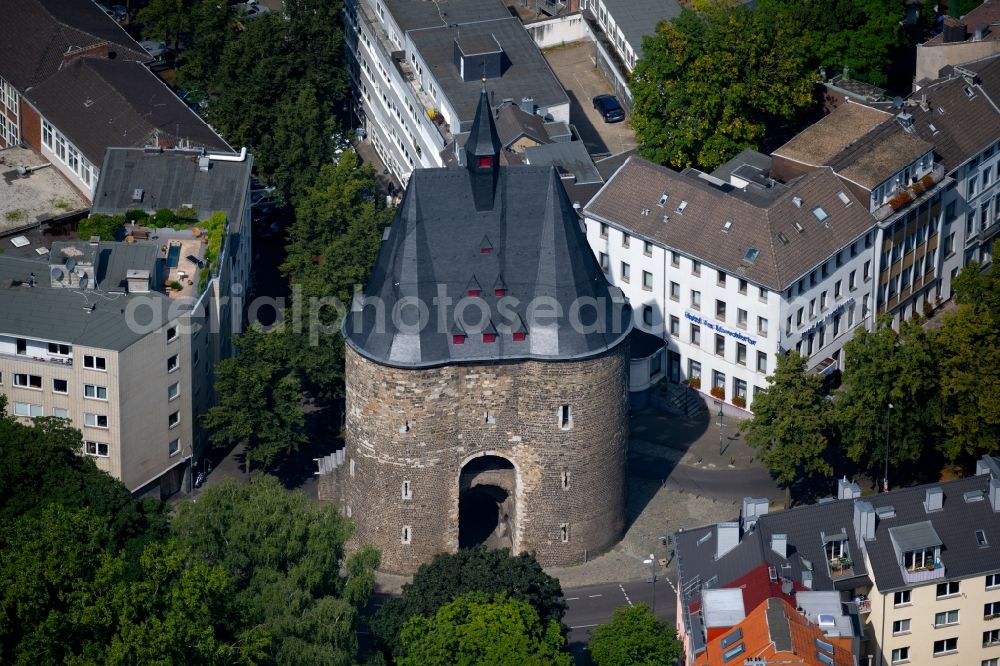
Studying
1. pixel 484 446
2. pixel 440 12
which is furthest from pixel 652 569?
pixel 440 12

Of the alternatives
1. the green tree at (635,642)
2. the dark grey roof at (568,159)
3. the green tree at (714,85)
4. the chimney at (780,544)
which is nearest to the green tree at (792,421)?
the chimney at (780,544)

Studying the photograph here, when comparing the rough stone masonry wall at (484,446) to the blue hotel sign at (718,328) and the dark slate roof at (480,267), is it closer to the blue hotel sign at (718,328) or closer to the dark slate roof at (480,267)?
the dark slate roof at (480,267)

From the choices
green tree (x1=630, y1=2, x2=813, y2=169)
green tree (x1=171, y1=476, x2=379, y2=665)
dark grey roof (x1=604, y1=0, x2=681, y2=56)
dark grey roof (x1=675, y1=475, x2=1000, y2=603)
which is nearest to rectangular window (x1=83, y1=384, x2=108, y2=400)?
green tree (x1=171, y1=476, x2=379, y2=665)

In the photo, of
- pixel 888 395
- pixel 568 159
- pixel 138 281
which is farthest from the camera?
pixel 568 159

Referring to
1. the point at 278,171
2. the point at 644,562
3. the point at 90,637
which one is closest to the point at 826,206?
the point at 644,562

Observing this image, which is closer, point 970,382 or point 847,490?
point 847,490

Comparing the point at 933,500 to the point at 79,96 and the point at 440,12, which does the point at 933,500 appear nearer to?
the point at 440,12

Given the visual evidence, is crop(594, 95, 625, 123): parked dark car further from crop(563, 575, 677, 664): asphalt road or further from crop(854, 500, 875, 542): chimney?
crop(854, 500, 875, 542): chimney
